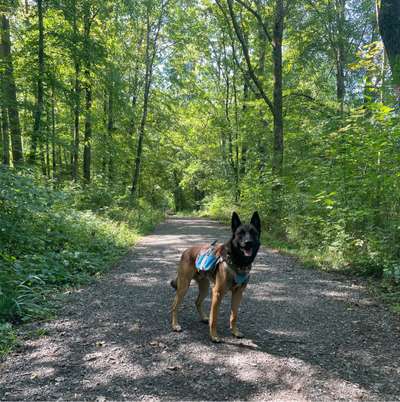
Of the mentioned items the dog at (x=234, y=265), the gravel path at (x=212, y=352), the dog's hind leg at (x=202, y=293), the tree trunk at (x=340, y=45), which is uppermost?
the tree trunk at (x=340, y=45)

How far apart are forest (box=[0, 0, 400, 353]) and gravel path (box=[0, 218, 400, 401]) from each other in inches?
29.8

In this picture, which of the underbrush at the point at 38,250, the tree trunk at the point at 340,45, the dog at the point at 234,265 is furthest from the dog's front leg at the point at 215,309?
the tree trunk at the point at 340,45

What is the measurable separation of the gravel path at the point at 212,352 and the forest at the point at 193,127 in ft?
2.49

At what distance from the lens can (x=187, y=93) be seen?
26.3m

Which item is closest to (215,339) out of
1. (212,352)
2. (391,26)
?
(212,352)

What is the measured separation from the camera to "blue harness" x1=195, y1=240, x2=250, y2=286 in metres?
3.89

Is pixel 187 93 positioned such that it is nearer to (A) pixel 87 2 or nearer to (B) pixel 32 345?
(A) pixel 87 2

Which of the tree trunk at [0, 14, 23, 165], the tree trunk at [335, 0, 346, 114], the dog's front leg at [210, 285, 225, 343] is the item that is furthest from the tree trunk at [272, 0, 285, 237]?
the tree trunk at [0, 14, 23, 165]

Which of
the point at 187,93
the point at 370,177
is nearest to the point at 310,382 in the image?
the point at 370,177

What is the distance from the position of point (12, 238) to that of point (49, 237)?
127 cm

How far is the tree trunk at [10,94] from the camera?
29.7 ft

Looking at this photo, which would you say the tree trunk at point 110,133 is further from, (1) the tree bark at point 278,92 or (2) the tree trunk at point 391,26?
(2) the tree trunk at point 391,26

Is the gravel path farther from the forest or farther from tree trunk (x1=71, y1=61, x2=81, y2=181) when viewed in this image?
tree trunk (x1=71, y1=61, x2=81, y2=181)

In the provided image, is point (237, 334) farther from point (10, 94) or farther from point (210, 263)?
point (10, 94)
